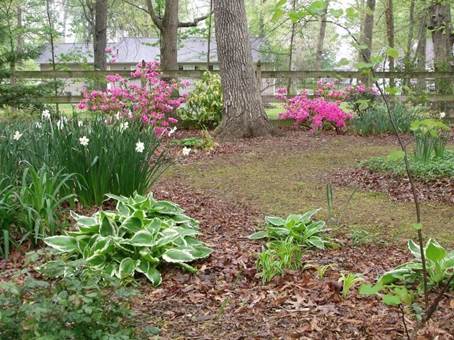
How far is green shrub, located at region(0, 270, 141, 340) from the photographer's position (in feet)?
5.66

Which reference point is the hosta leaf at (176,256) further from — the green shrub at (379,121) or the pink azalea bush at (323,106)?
the green shrub at (379,121)

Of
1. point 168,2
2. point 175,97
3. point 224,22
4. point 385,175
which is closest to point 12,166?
point 385,175

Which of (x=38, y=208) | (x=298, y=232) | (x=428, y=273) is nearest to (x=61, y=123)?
(x=38, y=208)

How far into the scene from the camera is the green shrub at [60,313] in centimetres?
173

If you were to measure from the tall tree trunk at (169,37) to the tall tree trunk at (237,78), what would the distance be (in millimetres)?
2786

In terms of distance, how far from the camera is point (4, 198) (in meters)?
3.24

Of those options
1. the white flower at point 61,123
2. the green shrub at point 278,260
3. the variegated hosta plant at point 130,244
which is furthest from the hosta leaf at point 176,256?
the white flower at point 61,123

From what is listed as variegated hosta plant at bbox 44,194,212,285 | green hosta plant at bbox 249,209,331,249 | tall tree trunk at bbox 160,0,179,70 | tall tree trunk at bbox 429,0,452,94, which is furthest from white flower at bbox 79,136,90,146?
tall tree trunk at bbox 429,0,452,94

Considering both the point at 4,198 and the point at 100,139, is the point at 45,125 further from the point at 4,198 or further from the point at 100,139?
the point at 4,198

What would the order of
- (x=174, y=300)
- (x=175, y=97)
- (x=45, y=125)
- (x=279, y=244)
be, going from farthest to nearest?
(x=175, y=97)
(x=45, y=125)
(x=279, y=244)
(x=174, y=300)

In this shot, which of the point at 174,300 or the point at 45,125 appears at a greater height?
the point at 45,125

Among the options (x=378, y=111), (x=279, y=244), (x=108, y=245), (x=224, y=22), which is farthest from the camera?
(x=378, y=111)

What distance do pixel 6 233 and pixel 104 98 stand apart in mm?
5969

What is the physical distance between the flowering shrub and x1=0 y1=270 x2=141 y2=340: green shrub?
8.29 metres
